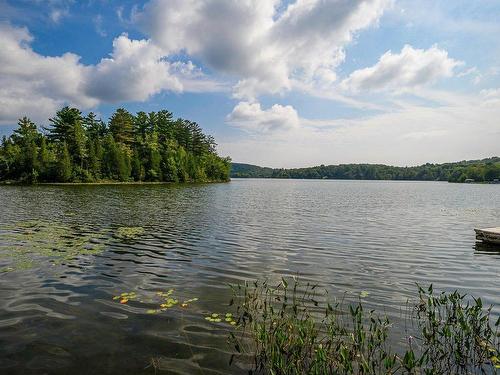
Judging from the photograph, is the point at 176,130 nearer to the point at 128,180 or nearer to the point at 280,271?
the point at 128,180

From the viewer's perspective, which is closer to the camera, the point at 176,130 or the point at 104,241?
the point at 104,241

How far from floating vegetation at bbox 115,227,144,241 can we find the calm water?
0.66 m

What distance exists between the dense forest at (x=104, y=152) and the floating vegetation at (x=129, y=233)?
84.4 meters

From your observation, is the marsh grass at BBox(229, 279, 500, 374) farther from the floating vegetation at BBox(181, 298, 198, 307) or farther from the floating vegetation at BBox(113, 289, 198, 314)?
the floating vegetation at BBox(113, 289, 198, 314)

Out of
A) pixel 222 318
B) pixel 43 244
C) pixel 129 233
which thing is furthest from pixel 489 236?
pixel 43 244

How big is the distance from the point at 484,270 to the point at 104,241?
22555 millimetres

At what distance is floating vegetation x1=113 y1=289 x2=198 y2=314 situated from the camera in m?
10.7

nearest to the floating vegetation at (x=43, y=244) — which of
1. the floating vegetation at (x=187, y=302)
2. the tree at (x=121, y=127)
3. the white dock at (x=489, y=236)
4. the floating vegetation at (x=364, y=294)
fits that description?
the floating vegetation at (x=187, y=302)

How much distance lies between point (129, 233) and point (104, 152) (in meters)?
96.6

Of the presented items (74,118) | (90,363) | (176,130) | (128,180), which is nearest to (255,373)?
(90,363)

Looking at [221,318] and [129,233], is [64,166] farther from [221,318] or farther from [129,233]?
[221,318]

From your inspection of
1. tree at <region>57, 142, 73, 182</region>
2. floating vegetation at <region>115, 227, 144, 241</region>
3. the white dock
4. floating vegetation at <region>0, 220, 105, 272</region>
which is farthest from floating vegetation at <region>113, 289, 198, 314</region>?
tree at <region>57, 142, 73, 182</region>

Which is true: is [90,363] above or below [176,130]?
below

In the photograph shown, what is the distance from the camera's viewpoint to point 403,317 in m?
10.3
